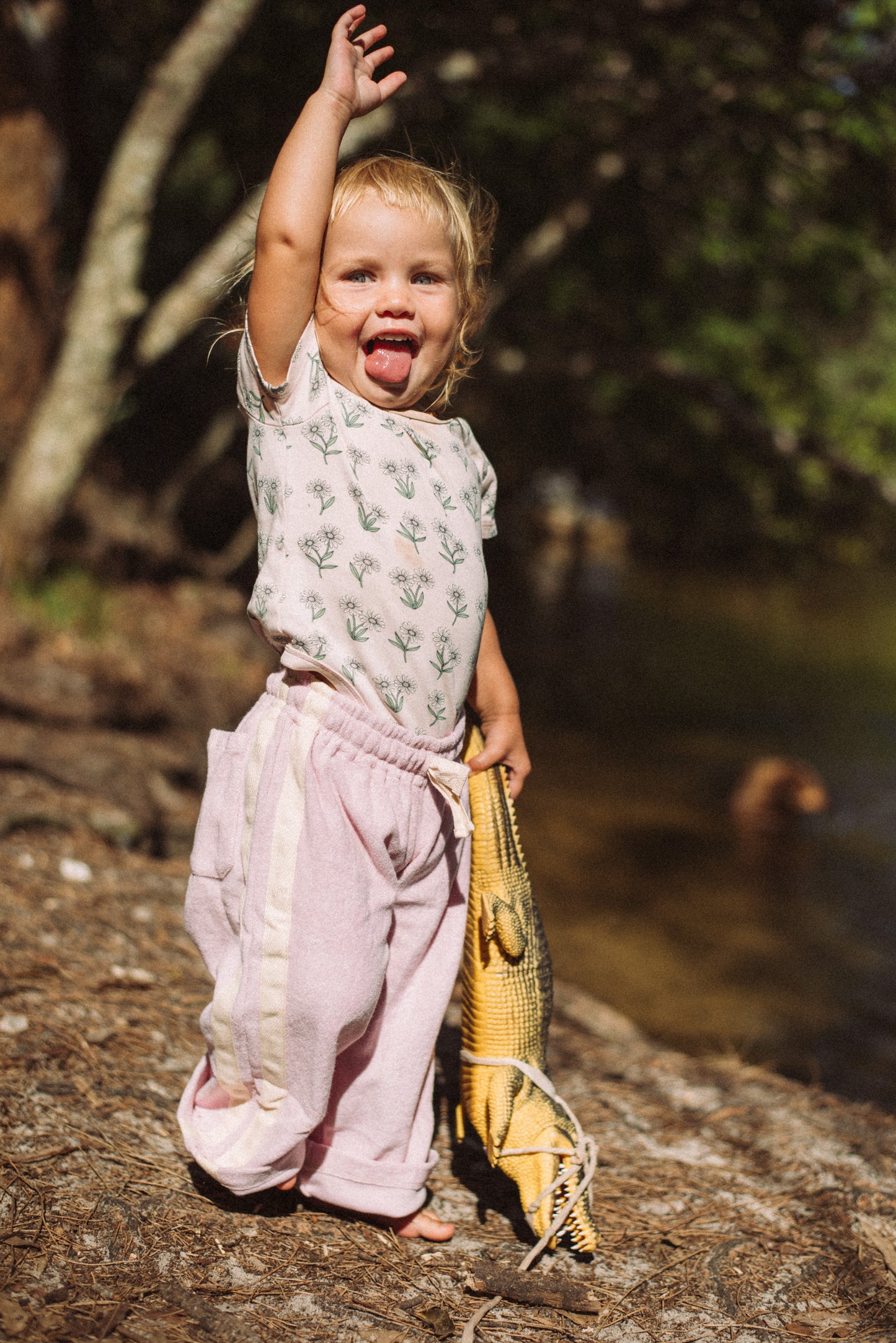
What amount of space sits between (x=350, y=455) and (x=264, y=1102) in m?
1.14

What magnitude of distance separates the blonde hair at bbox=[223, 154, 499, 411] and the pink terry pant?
71 cm

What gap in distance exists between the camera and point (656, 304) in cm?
1030

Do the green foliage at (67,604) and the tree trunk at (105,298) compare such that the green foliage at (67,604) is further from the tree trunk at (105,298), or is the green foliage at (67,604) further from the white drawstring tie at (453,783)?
the white drawstring tie at (453,783)

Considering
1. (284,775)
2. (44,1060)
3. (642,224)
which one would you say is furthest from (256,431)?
(642,224)

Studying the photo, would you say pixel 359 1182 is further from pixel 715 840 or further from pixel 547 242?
pixel 547 242

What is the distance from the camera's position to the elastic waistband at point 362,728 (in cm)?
190

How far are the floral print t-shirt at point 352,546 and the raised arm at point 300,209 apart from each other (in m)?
0.04

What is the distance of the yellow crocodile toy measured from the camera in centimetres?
208

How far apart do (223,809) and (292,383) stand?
2.50 feet

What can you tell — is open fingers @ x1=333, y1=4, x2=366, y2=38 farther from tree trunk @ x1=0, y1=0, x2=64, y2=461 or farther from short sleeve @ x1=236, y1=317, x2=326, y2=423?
tree trunk @ x1=0, y1=0, x2=64, y2=461

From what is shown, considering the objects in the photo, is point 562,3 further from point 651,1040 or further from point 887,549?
point 887,549

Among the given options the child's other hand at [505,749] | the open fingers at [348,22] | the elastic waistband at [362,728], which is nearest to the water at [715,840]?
the child's other hand at [505,749]

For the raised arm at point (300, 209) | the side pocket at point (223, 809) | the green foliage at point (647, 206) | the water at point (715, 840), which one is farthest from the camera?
the green foliage at point (647, 206)

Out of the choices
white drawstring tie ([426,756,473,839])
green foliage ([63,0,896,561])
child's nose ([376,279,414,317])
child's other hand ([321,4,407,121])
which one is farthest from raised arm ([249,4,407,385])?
green foliage ([63,0,896,561])
